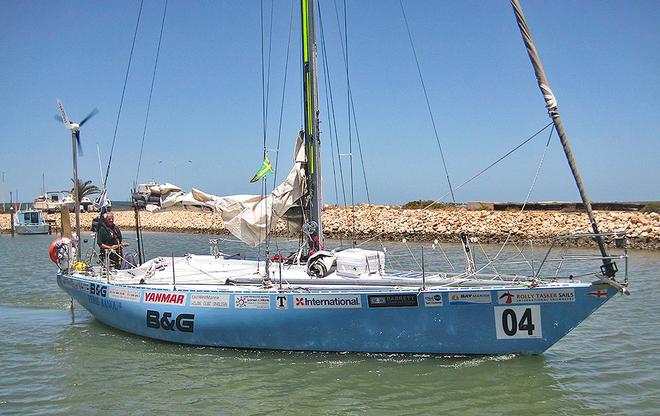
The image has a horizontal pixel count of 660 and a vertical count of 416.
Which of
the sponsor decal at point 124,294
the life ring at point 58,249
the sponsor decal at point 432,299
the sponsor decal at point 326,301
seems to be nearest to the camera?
the sponsor decal at point 432,299

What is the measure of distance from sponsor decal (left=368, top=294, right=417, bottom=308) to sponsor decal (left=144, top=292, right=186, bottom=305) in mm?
3886

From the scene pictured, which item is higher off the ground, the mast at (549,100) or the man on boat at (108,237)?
the mast at (549,100)

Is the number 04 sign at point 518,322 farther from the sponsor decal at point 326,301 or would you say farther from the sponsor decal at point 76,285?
the sponsor decal at point 76,285

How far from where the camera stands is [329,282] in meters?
11.6

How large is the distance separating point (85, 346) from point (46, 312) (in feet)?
15.4

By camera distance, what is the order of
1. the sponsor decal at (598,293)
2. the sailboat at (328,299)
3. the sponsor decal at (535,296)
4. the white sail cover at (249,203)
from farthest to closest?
the white sail cover at (249,203) → the sailboat at (328,299) → the sponsor decal at (535,296) → the sponsor decal at (598,293)

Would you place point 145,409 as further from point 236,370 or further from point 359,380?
point 359,380

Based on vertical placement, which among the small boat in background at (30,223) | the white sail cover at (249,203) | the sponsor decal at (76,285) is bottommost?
the sponsor decal at (76,285)

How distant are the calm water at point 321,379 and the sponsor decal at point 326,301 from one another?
1021mm

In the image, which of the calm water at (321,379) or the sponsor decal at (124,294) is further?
the sponsor decal at (124,294)

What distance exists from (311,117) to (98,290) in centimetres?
627

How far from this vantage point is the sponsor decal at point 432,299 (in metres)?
10.5

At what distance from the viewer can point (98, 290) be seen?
13672mm

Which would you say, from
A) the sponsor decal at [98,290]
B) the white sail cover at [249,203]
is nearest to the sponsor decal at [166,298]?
the sponsor decal at [98,290]
